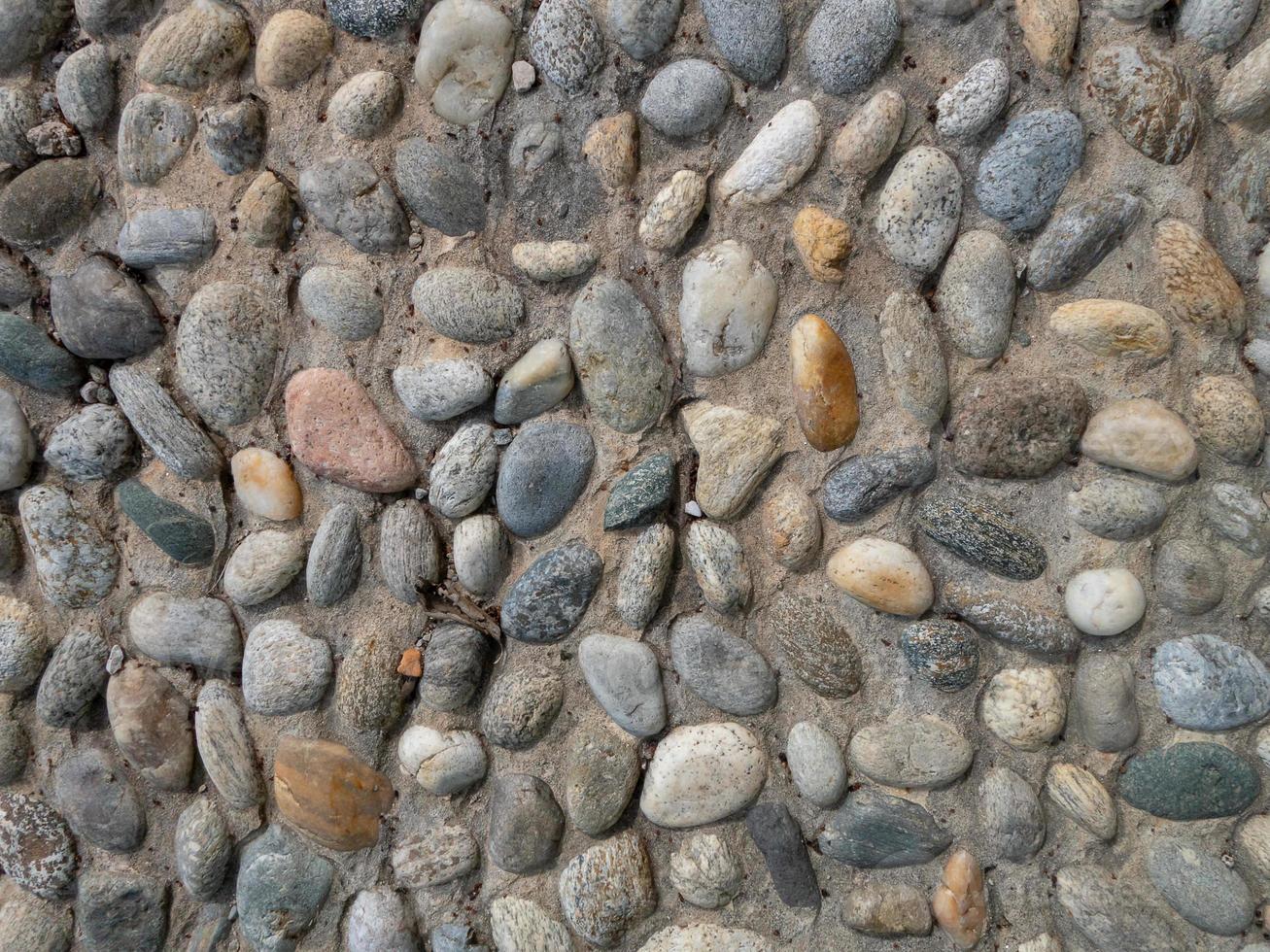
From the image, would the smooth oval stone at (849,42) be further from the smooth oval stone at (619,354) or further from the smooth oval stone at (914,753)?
the smooth oval stone at (914,753)

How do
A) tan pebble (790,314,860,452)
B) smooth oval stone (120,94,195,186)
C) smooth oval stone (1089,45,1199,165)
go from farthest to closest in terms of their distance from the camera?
1. smooth oval stone (120,94,195,186)
2. tan pebble (790,314,860,452)
3. smooth oval stone (1089,45,1199,165)

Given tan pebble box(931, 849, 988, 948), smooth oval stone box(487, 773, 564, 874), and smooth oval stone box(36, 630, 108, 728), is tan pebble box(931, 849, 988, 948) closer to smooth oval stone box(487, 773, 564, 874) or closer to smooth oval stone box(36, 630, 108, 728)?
smooth oval stone box(487, 773, 564, 874)

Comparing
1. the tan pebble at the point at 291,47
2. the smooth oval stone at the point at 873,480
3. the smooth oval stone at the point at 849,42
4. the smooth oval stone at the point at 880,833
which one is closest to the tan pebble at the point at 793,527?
the smooth oval stone at the point at 873,480

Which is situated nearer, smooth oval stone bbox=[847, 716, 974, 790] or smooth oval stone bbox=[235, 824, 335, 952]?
smooth oval stone bbox=[847, 716, 974, 790]

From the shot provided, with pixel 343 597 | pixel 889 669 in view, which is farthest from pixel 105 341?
pixel 889 669

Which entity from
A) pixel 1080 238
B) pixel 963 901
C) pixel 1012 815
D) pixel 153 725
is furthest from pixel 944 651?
pixel 153 725

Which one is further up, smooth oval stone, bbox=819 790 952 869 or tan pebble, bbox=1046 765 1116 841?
tan pebble, bbox=1046 765 1116 841

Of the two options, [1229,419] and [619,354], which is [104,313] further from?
[1229,419]

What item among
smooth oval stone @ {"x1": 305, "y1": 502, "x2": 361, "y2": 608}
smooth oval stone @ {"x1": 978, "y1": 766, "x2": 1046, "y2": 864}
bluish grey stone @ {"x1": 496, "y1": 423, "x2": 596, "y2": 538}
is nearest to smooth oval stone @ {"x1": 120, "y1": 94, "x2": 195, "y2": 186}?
smooth oval stone @ {"x1": 305, "y1": 502, "x2": 361, "y2": 608}
